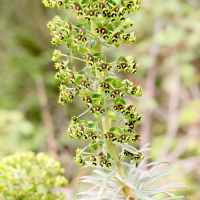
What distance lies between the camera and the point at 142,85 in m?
6.08

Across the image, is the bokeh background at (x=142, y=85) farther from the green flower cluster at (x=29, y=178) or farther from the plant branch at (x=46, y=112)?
the green flower cluster at (x=29, y=178)

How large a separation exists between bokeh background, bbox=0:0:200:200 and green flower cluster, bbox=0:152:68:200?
6.47 feet

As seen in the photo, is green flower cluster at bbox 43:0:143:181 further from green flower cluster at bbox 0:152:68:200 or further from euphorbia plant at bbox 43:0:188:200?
green flower cluster at bbox 0:152:68:200

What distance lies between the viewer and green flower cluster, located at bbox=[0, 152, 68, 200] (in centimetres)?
139

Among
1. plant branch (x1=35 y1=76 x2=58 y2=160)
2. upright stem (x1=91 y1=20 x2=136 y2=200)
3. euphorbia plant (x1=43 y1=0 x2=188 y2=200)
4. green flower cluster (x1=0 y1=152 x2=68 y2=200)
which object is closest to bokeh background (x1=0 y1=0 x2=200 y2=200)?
plant branch (x1=35 y1=76 x2=58 y2=160)

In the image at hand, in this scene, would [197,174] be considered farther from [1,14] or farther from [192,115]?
[1,14]

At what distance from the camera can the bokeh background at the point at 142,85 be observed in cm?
484

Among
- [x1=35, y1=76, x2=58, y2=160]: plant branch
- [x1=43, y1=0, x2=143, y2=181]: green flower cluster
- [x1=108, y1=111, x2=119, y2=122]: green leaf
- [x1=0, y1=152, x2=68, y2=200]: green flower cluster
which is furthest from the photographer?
[x1=35, y1=76, x2=58, y2=160]: plant branch

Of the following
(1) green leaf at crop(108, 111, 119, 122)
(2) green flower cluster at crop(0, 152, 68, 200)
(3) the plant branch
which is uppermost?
(3) the plant branch

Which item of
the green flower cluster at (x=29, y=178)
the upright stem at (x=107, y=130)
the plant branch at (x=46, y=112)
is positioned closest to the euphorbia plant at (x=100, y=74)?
the upright stem at (x=107, y=130)

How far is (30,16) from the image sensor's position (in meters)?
6.65

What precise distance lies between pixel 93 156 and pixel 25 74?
6.07 meters

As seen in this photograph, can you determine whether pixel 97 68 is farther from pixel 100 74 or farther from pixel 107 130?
pixel 107 130

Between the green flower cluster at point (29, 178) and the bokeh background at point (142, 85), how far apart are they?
6.47ft
